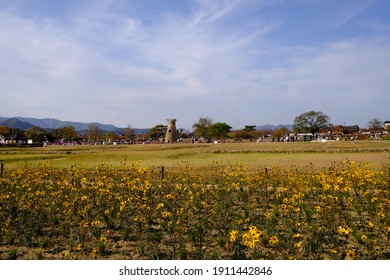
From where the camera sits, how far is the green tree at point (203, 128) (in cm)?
10791

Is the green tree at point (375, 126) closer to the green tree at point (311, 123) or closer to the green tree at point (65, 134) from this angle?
the green tree at point (311, 123)

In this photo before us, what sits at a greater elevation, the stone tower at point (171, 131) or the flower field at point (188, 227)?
the stone tower at point (171, 131)

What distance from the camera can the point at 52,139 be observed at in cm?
10694

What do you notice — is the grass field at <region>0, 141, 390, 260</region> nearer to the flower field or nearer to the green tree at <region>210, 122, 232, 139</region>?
the flower field

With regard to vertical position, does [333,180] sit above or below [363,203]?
above

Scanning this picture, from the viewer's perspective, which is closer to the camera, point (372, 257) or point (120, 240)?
point (372, 257)

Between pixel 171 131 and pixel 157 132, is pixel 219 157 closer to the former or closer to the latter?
pixel 171 131

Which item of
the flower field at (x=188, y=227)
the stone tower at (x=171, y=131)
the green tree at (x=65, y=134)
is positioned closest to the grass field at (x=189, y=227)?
the flower field at (x=188, y=227)

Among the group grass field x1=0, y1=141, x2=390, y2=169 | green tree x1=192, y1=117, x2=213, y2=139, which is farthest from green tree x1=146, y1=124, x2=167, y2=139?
grass field x1=0, y1=141, x2=390, y2=169

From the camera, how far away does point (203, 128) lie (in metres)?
109

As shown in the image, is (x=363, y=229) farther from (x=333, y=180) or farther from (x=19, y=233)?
(x=19, y=233)

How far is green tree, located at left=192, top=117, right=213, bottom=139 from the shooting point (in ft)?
354
